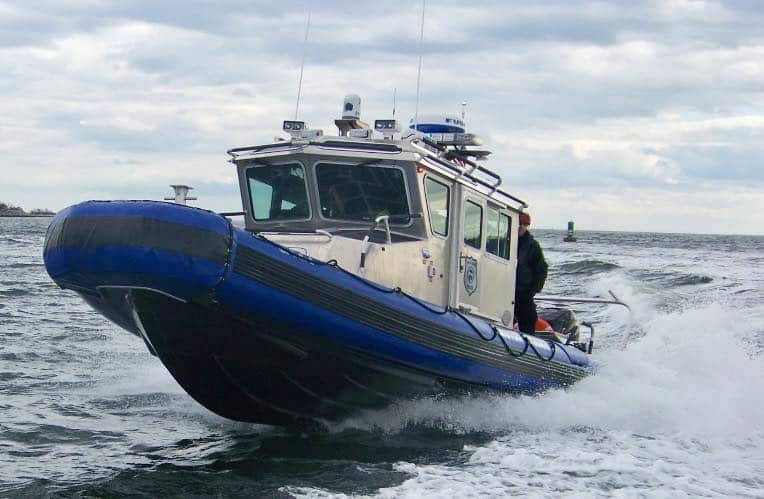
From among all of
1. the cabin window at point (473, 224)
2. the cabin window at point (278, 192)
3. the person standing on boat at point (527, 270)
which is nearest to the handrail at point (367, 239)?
the cabin window at point (278, 192)

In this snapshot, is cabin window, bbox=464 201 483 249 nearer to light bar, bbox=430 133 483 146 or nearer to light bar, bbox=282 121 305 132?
light bar, bbox=430 133 483 146

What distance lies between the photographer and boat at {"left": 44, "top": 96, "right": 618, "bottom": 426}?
6176 mm

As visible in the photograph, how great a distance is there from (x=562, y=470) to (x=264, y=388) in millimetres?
2282

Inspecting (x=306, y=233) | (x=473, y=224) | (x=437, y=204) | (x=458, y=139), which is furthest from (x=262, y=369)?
(x=458, y=139)

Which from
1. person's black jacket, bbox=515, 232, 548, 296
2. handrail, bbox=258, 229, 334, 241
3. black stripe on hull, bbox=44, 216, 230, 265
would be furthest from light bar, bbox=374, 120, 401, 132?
black stripe on hull, bbox=44, 216, 230, 265

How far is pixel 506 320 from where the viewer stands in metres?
9.41

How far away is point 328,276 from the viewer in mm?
6715

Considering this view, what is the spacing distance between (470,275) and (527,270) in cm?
129

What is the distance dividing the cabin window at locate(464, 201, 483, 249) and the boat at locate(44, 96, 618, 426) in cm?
2

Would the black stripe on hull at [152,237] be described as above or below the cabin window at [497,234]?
below

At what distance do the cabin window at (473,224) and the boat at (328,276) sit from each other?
2 centimetres

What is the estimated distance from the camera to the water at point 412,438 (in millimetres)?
A: 6570

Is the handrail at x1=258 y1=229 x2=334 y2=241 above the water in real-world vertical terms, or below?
above

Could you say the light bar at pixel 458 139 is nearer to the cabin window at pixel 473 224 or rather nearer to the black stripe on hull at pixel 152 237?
the cabin window at pixel 473 224
